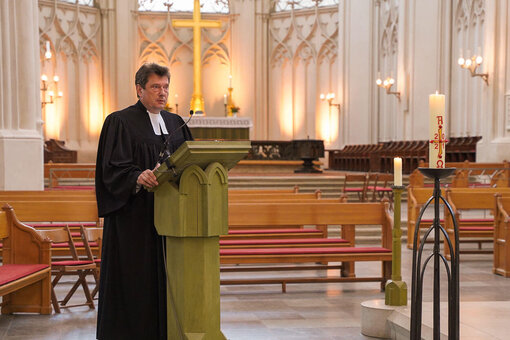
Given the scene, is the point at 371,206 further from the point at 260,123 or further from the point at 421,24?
the point at 260,123

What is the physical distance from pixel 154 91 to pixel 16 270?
8.89 ft

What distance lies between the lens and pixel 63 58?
25.6m

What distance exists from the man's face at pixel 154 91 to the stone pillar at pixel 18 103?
911cm

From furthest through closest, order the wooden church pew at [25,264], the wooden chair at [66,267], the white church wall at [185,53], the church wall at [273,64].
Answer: the white church wall at [185,53] < the church wall at [273,64] < the wooden chair at [66,267] < the wooden church pew at [25,264]

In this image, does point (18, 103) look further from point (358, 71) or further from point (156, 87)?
point (358, 71)

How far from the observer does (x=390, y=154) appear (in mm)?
20969

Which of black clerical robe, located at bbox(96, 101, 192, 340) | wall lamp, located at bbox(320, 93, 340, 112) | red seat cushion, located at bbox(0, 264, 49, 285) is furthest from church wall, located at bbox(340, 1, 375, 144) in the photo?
black clerical robe, located at bbox(96, 101, 192, 340)

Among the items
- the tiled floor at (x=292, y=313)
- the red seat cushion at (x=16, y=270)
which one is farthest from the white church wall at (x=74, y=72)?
the red seat cushion at (x=16, y=270)

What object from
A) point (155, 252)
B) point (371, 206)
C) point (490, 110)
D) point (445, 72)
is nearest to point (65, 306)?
point (155, 252)

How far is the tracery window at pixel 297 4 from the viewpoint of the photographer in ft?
88.3

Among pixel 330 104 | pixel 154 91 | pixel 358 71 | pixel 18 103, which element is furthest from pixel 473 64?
pixel 154 91

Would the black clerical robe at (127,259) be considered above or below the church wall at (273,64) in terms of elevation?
below

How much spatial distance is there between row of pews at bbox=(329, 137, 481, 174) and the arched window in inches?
289

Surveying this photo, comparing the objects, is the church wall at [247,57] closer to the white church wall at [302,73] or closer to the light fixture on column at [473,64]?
the white church wall at [302,73]
